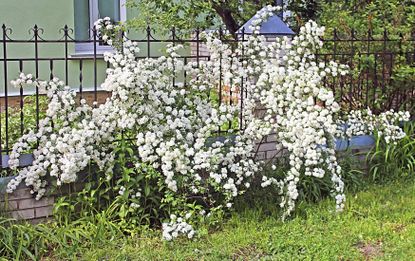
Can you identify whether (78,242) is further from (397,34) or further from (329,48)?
(397,34)

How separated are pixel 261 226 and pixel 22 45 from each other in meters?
5.60

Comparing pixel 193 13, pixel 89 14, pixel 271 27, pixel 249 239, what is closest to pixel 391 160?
pixel 271 27

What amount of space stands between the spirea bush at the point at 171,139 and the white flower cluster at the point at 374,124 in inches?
34.9

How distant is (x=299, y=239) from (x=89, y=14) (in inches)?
252

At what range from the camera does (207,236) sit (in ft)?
13.2

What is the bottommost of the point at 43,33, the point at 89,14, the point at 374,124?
the point at 374,124

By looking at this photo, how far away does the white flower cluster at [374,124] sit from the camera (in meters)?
5.20

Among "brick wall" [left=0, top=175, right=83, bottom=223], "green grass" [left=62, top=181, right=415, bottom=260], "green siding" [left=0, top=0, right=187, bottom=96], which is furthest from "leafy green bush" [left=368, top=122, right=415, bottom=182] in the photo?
"green siding" [left=0, top=0, right=187, bottom=96]

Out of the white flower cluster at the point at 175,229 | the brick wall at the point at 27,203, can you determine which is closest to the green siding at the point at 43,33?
the brick wall at the point at 27,203

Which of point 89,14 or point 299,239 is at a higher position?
point 89,14

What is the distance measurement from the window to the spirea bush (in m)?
4.79

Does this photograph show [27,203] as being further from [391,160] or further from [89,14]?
[89,14]

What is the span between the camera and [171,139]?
3.97 metres

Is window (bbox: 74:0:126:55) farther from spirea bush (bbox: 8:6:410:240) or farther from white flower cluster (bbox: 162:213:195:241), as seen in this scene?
white flower cluster (bbox: 162:213:195:241)
